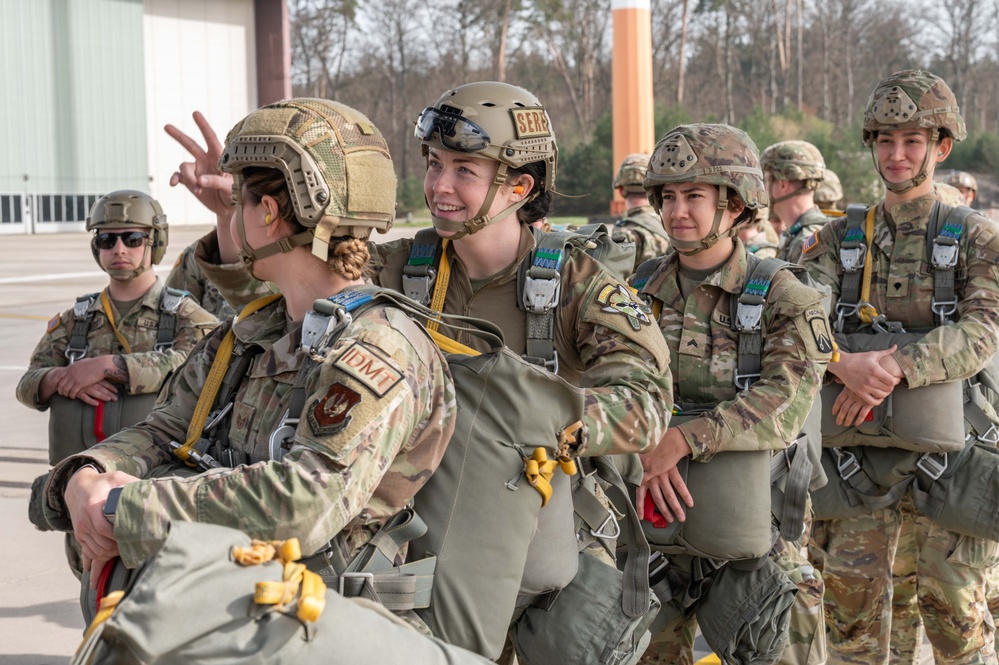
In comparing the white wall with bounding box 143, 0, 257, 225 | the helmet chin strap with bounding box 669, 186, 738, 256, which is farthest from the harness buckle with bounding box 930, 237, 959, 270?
the white wall with bounding box 143, 0, 257, 225

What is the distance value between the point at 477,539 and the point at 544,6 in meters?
52.8

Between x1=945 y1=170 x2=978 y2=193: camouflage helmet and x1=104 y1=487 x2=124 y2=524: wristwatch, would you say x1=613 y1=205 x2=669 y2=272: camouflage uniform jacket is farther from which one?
x1=104 y1=487 x2=124 y2=524: wristwatch

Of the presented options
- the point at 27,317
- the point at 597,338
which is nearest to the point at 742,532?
the point at 597,338

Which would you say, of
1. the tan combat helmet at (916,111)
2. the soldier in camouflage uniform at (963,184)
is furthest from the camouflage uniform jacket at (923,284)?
the soldier in camouflage uniform at (963,184)

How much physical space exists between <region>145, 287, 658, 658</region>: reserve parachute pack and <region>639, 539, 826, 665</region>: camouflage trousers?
5.39ft

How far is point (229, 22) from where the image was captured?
158ft

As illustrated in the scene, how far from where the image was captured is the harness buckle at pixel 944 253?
484cm

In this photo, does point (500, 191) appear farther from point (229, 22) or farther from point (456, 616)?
point (229, 22)

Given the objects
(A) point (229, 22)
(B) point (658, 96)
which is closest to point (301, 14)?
(A) point (229, 22)

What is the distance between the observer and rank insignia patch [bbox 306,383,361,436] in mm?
2242

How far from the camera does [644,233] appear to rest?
25.3 feet

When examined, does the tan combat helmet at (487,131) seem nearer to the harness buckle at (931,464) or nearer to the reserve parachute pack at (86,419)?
the reserve parachute pack at (86,419)

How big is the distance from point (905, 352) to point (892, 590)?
1175 mm

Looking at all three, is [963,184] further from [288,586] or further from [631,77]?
[631,77]
